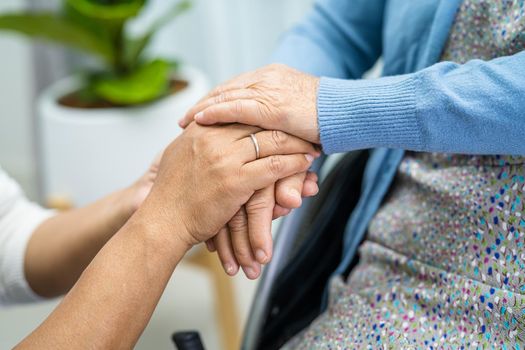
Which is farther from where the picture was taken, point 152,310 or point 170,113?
point 170,113

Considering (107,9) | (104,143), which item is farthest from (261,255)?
(107,9)

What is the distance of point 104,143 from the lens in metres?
1.62

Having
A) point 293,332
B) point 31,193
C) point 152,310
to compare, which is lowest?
point 31,193

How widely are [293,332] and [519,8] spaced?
0.58 m

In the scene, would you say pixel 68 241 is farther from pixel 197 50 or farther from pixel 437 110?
pixel 197 50

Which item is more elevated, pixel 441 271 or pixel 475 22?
pixel 475 22

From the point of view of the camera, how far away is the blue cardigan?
74 centimetres

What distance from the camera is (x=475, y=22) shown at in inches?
34.5

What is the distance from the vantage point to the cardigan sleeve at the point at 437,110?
738mm

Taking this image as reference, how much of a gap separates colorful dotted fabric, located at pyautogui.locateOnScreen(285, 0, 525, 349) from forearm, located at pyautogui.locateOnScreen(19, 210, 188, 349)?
0.26 m

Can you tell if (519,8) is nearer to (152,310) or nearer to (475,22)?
(475,22)

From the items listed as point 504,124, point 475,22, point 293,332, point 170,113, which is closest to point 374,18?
point 475,22

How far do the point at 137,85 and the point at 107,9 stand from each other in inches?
8.2

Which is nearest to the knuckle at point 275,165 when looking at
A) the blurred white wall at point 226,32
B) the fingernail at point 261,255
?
the fingernail at point 261,255
